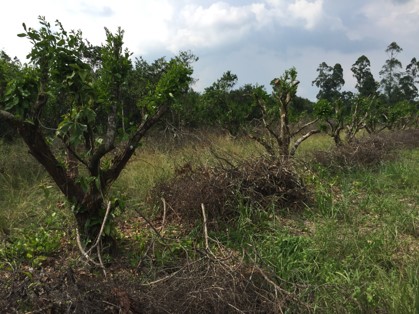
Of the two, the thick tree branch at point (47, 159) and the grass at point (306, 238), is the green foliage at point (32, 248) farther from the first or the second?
the thick tree branch at point (47, 159)

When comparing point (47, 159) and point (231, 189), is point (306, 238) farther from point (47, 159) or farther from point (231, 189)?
point (47, 159)

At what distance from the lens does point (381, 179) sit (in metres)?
6.42

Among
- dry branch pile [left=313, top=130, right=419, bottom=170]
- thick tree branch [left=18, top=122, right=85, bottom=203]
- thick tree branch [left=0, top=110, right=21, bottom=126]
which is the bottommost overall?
dry branch pile [left=313, top=130, right=419, bottom=170]

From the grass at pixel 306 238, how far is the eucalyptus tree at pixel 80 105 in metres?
0.42

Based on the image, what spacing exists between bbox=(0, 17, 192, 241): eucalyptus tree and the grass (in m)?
0.42

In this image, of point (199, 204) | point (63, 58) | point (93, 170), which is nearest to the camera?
point (63, 58)

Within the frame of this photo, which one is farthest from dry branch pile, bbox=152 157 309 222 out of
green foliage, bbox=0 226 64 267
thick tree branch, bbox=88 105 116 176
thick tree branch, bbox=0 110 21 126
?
thick tree branch, bbox=0 110 21 126

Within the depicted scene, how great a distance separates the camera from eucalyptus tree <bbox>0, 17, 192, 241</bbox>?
316 centimetres

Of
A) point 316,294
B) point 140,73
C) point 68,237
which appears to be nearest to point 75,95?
point 68,237

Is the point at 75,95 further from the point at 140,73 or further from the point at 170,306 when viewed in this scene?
the point at 140,73

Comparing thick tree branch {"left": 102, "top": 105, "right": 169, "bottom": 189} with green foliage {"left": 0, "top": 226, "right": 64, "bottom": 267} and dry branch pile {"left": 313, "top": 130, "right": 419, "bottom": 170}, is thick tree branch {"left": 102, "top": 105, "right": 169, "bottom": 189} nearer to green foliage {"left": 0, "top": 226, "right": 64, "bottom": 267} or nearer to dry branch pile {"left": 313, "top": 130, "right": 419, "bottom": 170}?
green foliage {"left": 0, "top": 226, "right": 64, "bottom": 267}

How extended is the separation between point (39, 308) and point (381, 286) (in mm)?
2361

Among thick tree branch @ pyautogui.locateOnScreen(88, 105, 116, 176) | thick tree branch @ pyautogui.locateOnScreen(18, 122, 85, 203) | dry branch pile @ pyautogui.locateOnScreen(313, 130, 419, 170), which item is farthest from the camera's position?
dry branch pile @ pyautogui.locateOnScreen(313, 130, 419, 170)

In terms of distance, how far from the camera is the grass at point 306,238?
113 inches
